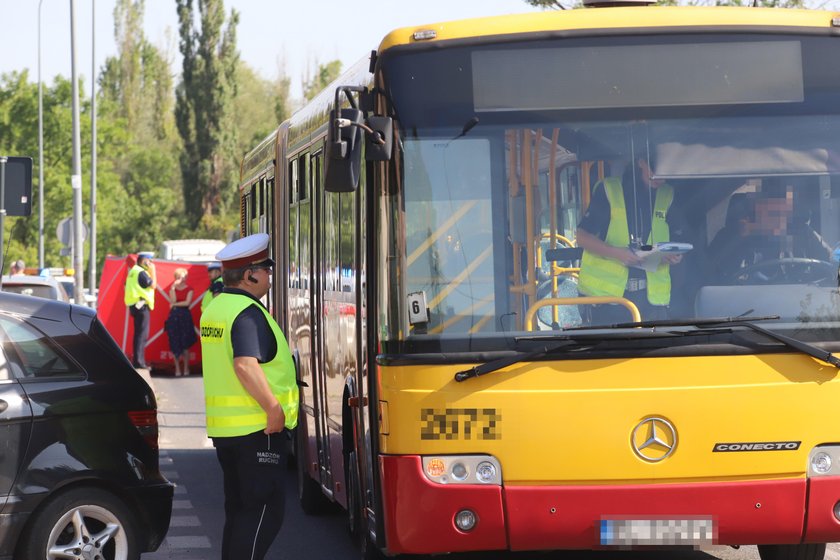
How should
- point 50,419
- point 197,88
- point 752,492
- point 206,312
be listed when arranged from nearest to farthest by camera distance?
point 752,492 < point 206,312 < point 50,419 < point 197,88

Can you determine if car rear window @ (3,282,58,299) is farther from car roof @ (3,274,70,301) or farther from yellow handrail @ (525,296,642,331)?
yellow handrail @ (525,296,642,331)

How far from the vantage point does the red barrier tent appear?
81.1 ft

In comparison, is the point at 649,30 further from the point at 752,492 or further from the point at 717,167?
the point at 752,492

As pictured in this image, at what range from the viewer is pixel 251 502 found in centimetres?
698

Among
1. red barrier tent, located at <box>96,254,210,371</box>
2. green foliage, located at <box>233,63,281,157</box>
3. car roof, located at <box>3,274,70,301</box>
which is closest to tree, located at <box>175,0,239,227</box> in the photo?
green foliage, located at <box>233,63,281,157</box>

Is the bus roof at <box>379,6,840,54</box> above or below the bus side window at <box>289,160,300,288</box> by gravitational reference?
above

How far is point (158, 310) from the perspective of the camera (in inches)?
975

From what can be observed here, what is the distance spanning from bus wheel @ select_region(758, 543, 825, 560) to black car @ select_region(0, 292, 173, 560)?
3.21 meters

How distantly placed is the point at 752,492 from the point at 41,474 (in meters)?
3.39

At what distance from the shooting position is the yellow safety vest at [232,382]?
6.94 m

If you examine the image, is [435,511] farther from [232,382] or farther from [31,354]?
[31,354]

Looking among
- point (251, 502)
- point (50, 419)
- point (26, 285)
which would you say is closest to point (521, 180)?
point (251, 502)

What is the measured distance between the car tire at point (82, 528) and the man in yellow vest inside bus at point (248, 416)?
1.00m

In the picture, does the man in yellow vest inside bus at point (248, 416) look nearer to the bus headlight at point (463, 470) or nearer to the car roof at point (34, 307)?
the bus headlight at point (463, 470)
